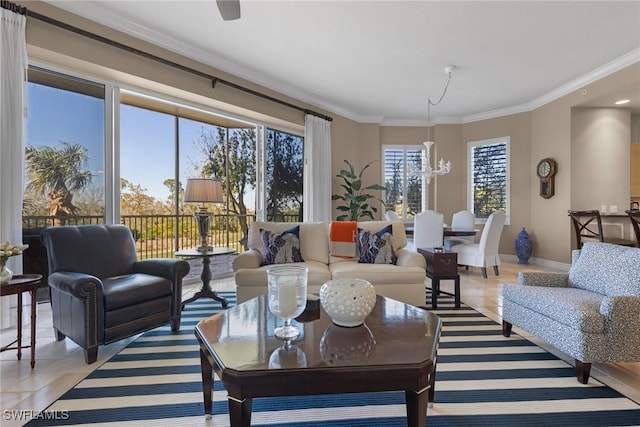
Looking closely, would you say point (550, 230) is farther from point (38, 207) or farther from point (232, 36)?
point (38, 207)

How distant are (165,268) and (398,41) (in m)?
3.44

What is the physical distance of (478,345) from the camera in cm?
263

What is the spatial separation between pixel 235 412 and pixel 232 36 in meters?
3.77

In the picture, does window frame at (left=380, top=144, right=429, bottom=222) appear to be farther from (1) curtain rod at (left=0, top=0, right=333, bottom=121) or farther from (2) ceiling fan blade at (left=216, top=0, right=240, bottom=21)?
(2) ceiling fan blade at (left=216, top=0, right=240, bottom=21)

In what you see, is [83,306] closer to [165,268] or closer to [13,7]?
[165,268]

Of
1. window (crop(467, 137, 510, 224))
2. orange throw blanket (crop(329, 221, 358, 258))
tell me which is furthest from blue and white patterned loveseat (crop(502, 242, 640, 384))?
window (crop(467, 137, 510, 224))

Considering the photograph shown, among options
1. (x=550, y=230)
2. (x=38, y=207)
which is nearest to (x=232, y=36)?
(x=38, y=207)

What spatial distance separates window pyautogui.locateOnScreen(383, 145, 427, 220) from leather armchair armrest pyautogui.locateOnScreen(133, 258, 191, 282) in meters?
5.23

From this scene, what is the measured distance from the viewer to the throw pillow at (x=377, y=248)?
11.9 ft

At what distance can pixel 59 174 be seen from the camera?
11.4 ft

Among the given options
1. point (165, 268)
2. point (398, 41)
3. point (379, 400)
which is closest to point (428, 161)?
point (398, 41)

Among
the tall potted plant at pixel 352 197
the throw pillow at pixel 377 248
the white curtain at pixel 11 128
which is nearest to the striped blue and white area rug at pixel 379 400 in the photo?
the throw pillow at pixel 377 248

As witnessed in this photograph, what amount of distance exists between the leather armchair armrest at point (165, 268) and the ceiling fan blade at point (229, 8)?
195cm

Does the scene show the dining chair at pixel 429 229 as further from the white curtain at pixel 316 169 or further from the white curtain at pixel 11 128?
the white curtain at pixel 11 128
